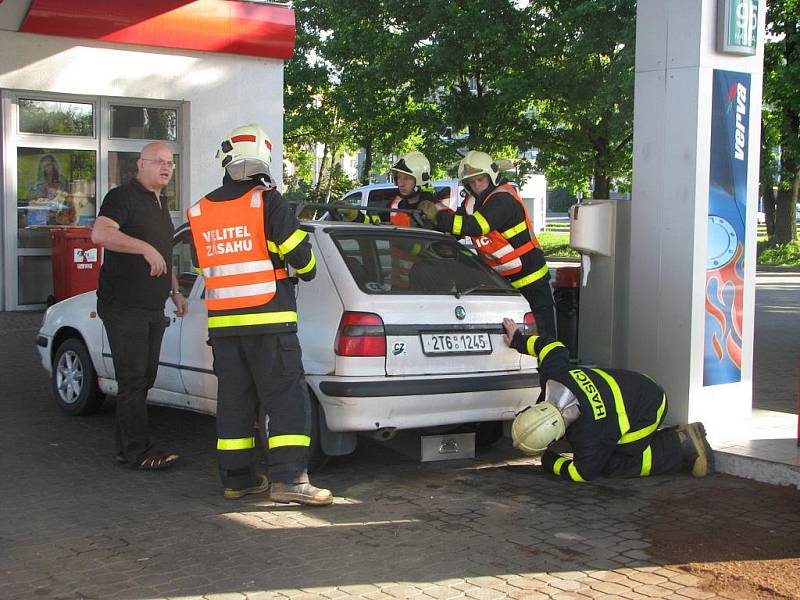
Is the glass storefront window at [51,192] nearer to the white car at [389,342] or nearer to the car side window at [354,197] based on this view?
the car side window at [354,197]

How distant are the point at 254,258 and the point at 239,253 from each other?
3.5 inches

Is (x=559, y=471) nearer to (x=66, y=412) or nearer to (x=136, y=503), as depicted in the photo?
(x=136, y=503)

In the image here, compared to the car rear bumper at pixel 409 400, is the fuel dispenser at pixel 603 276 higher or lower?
higher

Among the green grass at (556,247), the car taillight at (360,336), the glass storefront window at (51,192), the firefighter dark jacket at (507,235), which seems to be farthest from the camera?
the green grass at (556,247)

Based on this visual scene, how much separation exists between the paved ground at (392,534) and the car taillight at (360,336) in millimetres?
823

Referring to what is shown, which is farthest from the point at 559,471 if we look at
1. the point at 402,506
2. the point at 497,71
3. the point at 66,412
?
the point at 497,71

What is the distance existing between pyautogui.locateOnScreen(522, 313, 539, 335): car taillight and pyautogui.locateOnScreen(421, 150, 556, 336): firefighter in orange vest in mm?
688

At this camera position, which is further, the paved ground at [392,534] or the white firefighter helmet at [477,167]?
the white firefighter helmet at [477,167]

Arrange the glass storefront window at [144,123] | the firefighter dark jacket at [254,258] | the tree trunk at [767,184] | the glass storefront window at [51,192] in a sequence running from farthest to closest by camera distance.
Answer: the tree trunk at [767,184]
the glass storefront window at [144,123]
the glass storefront window at [51,192]
the firefighter dark jacket at [254,258]

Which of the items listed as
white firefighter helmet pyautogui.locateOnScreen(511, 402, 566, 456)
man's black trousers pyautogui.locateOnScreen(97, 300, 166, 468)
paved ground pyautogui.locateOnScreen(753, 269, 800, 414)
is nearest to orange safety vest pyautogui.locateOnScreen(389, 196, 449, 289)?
white firefighter helmet pyautogui.locateOnScreen(511, 402, 566, 456)

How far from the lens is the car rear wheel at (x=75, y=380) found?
25.1ft

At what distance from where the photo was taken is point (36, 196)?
13.5 m

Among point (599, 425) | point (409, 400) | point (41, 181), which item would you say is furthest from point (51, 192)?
point (599, 425)

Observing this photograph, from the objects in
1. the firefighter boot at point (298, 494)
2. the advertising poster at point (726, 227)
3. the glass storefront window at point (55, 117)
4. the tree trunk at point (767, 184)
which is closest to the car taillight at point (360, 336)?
the firefighter boot at point (298, 494)
